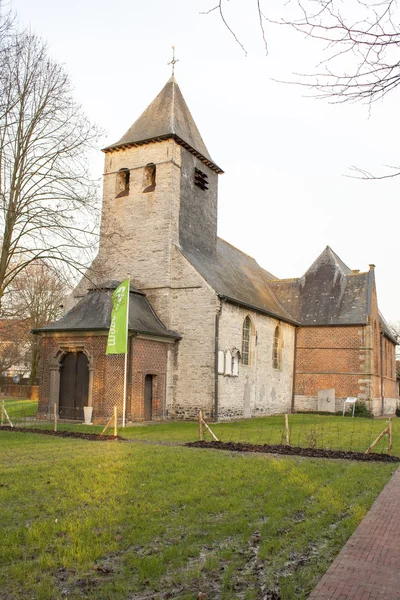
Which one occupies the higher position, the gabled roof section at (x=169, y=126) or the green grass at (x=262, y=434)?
the gabled roof section at (x=169, y=126)

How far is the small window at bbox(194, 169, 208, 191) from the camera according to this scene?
26.6 meters

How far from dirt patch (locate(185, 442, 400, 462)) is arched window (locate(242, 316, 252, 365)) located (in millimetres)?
11812

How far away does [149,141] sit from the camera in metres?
25.4

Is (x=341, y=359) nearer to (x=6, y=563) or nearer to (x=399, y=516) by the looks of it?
(x=399, y=516)

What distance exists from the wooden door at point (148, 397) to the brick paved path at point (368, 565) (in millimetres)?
15954

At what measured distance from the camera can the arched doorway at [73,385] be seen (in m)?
21.1

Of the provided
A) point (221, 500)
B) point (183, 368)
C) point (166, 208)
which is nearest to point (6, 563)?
point (221, 500)

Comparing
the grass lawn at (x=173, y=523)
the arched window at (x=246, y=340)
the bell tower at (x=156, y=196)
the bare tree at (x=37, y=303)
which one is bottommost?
the grass lawn at (x=173, y=523)

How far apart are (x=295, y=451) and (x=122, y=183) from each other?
17854 mm

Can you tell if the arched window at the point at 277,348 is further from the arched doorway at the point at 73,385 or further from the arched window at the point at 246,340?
the arched doorway at the point at 73,385

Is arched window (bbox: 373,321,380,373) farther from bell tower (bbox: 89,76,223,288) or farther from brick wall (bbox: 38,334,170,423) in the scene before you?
brick wall (bbox: 38,334,170,423)

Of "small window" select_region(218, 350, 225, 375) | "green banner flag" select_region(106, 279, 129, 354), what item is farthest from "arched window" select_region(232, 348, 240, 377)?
"green banner flag" select_region(106, 279, 129, 354)

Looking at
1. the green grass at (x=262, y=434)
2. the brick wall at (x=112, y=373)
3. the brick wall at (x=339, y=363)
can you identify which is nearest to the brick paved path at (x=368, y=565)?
the green grass at (x=262, y=434)

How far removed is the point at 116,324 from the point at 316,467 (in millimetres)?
10161
